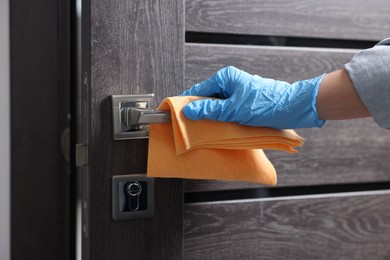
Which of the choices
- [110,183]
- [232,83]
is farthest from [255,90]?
[110,183]

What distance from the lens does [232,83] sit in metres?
0.89

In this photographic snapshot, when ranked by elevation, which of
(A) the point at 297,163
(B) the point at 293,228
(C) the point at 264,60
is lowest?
(B) the point at 293,228

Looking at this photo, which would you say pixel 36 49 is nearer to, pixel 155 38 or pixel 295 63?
pixel 155 38

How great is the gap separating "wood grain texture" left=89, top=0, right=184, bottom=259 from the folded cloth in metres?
0.07

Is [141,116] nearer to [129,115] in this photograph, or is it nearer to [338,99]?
[129,115]

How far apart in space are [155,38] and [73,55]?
1.02ft

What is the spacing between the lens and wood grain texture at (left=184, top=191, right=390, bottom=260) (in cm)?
105

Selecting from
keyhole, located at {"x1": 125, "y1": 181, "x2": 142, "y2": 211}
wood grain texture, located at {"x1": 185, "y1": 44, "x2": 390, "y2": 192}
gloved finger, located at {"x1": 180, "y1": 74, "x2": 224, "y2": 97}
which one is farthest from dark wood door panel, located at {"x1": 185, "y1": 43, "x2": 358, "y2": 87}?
keyhole, located at {"x1": 125, "y1": 181, "x2": 142, "y2": 211}

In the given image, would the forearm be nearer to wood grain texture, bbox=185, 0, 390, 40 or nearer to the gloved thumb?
the gloved thumb

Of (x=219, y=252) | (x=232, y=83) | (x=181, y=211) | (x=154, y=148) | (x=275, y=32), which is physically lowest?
(x=219, y=252)

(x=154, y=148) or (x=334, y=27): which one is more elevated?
(x=334, y=27)

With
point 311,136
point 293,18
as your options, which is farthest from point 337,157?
point 293,18

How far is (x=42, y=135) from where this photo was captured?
3.76ft

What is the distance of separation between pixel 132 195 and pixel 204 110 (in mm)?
200
